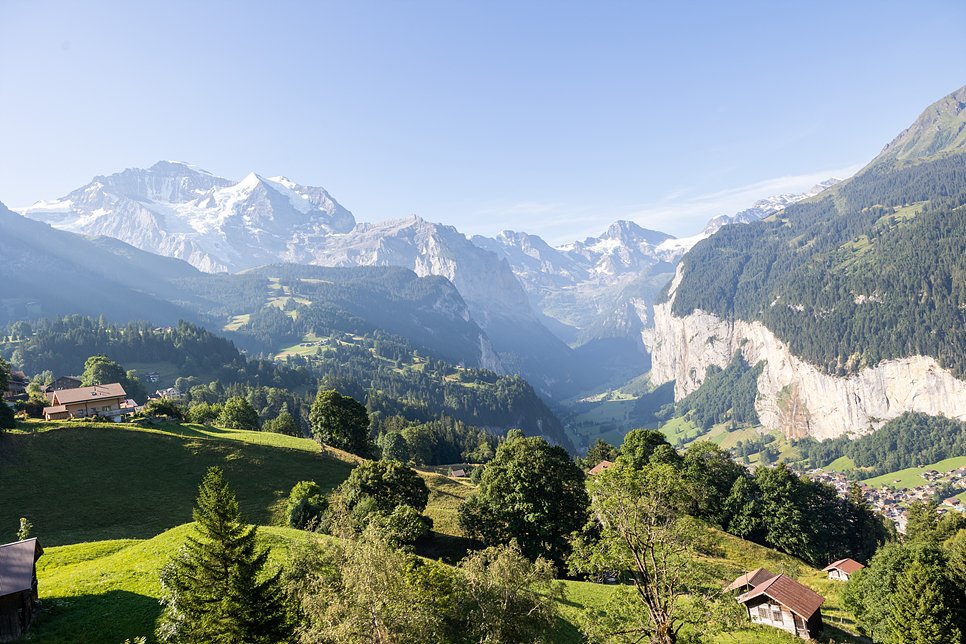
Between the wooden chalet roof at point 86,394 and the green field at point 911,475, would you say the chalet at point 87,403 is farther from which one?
the green field at point 911,475

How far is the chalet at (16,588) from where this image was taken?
19266mm

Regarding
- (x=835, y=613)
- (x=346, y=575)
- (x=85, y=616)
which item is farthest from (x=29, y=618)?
(x=835, y=613)

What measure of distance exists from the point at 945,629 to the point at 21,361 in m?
241

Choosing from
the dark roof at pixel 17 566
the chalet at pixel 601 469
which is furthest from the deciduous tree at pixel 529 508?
the dark roof at pixel 17 566

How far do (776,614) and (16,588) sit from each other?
54.4m

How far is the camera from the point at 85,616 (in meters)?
22.0

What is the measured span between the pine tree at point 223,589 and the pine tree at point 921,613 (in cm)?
4300

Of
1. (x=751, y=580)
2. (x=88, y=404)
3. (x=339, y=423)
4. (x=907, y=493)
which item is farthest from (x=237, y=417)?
(x=907, y=493)

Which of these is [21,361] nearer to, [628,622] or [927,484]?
[628,622]

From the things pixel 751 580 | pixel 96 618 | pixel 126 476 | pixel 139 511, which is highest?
pixel 96 618

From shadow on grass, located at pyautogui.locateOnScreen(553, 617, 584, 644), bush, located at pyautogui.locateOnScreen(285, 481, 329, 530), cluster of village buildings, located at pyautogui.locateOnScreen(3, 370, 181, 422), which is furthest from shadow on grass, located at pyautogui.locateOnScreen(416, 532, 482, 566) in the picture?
cluster of village buildings, located at pyautogui.locateOnScreen(3, 370, 181, 422)

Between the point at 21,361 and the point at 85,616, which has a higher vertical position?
the point at 21,361

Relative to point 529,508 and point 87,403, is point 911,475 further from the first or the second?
→ point 87,403

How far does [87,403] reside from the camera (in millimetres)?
68250
